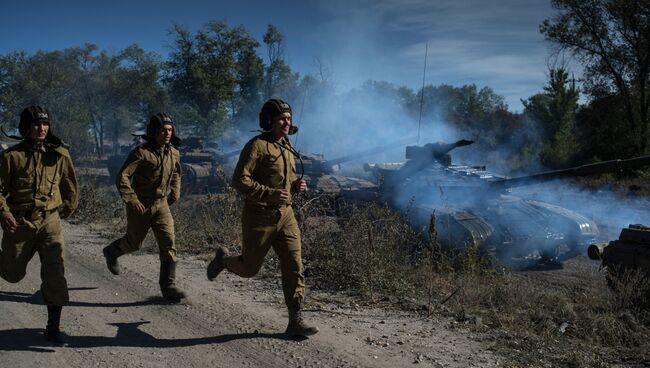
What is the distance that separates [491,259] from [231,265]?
5179 mm

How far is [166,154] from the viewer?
18.6ft

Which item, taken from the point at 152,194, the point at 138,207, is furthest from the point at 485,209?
the point at 138,207

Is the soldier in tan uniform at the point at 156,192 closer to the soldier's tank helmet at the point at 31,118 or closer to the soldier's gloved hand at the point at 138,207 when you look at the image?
the soldier's gloved hand at the point at 138,207

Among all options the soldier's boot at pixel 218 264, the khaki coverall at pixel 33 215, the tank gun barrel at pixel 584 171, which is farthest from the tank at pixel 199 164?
the khaki coverall at pixel 33 215

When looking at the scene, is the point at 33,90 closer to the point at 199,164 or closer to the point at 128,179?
the point at 199,164

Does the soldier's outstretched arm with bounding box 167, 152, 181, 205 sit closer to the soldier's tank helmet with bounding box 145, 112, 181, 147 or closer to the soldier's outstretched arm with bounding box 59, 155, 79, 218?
the soldier's tank helmet with bounding box 145, 112, 181, 147

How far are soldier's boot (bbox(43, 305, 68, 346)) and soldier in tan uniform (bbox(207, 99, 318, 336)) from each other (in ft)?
4.66

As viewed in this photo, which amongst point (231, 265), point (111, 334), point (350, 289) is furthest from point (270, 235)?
point (350, 289)

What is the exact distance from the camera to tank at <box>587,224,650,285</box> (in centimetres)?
656

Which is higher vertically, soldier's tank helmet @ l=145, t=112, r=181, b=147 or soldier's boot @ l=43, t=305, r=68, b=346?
soldier's tank helmet @ l=145, t=112, r=181, b=147

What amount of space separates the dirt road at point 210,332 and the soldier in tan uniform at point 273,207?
39cm

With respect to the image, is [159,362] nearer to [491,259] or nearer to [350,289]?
[350,289]

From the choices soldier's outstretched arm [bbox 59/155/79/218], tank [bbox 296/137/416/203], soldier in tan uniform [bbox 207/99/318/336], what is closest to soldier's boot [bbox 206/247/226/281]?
soldier in tan uniform [bbox 207/99/318/336]

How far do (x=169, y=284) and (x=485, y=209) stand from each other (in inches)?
274
